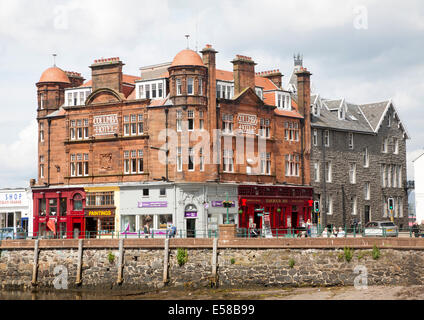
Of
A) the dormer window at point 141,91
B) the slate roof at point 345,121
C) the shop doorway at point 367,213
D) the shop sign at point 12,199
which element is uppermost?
the dormer window at point 141,91

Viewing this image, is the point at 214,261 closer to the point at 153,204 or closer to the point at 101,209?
the point at 153,204

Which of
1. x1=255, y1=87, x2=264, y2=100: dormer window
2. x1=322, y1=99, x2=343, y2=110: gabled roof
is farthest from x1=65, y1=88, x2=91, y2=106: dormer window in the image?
x1=322, y1=99, x2=343, y2=110: gabled roof

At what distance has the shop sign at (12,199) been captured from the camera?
75.9 m

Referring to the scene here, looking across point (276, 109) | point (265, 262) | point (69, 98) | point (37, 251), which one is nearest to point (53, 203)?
point (69, 98)

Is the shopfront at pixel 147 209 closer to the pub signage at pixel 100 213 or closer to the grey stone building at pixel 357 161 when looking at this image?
the pub signage at pixel 100 213

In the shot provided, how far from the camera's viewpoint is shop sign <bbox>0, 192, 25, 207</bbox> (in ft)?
249

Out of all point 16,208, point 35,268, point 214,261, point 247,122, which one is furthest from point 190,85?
point 16,208

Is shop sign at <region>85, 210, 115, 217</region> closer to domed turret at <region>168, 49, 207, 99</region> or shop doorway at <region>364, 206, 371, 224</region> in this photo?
domed turret at <region>168, 49, 207, 99</region>

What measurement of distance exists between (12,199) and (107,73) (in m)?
15.9

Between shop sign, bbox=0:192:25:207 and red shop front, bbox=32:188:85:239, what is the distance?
2.12m

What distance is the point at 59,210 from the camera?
238 ft

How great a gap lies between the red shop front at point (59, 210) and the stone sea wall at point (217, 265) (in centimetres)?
1192

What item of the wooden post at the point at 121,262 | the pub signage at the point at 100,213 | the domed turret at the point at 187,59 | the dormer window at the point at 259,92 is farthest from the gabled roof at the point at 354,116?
the wooden post at the point at 121,262

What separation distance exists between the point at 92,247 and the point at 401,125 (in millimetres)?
43172
